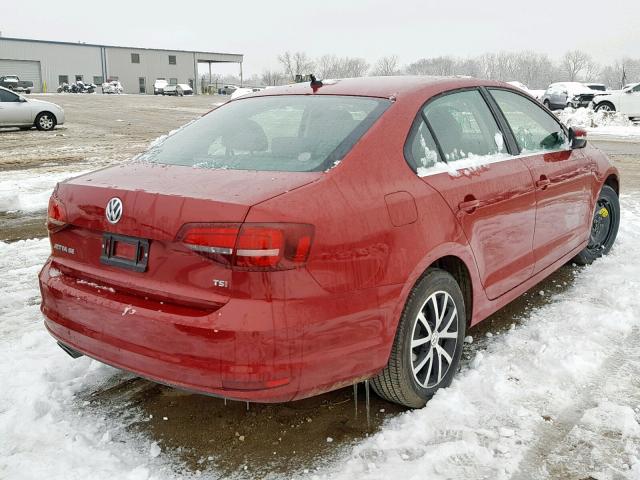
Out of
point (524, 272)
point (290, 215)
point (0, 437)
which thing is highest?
point (290, 215)

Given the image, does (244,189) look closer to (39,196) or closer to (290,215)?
(290,215)

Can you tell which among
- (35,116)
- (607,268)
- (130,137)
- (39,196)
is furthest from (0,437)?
(35,116)

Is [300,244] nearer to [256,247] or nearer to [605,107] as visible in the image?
[256,247]

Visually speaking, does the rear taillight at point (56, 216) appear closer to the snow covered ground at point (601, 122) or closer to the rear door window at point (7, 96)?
the rear door window at point (7, 96)

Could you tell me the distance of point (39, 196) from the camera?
8.55 metres

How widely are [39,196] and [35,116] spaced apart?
498 inches

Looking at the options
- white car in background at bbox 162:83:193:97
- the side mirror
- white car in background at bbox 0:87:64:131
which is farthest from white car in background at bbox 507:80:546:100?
white car in background at bbox 162:83:193:97

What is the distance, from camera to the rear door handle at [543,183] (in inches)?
156

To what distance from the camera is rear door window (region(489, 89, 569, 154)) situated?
160 inches

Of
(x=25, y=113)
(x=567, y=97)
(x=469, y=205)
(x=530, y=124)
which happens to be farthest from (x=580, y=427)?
(x=567, y=97)

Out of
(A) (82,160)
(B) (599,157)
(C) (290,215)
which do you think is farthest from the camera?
(A) (82,160)

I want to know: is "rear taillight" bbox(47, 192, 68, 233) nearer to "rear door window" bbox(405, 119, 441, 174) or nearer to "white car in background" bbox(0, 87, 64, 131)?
"rear door window" bbox(405, 119, 441, 174)

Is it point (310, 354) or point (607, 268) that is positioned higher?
point (310, 354)

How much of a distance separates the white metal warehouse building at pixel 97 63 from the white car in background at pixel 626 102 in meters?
61.4
